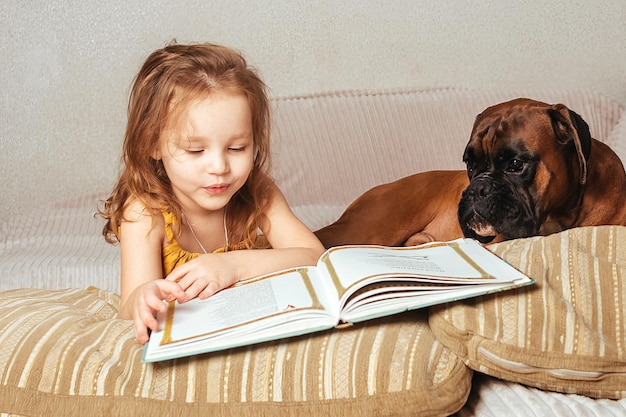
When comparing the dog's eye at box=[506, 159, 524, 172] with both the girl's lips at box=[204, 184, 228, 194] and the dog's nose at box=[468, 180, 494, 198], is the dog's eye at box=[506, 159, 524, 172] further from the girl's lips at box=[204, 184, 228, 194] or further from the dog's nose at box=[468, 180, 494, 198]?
the girl's lips at box=[204, 184, 228, 194]

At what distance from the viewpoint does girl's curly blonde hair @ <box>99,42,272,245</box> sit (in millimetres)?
1647

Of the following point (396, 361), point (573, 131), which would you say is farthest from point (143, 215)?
point (573, 131)

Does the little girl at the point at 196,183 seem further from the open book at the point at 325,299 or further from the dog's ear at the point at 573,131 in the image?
the dog's ear at the point at 573,131

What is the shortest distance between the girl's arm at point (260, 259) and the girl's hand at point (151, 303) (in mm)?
110

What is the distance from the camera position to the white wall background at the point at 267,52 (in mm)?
3145

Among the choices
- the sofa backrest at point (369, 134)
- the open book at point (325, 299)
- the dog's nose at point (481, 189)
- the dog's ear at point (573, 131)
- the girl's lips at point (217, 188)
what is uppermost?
the dog's ear at point (573, 131)

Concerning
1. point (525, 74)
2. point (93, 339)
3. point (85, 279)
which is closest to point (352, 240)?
point (85, 279)

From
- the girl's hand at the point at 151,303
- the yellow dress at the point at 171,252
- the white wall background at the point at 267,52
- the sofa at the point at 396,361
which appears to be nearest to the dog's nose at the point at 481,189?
the sofa at the point at 396,361

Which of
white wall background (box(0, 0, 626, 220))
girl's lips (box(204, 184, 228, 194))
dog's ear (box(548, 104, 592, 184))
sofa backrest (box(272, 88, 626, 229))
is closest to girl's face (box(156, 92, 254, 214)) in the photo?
girl's lips (box(204, 184, 228, 194))

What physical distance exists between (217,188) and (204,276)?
0.77ft

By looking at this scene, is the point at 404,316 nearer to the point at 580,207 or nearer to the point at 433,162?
the point at 580,207

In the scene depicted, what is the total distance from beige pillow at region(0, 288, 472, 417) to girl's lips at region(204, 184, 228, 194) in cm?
43

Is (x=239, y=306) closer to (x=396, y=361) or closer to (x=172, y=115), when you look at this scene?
(x=396, y=361)

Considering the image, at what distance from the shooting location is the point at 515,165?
1.92 meters
